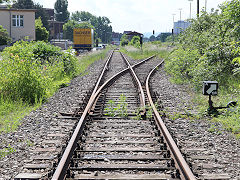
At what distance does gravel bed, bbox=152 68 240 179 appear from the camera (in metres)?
4.04

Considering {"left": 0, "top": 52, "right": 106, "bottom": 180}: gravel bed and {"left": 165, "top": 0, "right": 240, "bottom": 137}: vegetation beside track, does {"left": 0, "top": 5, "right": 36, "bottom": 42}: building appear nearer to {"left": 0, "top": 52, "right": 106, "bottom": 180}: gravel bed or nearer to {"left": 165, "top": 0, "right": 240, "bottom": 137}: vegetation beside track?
→ {"left": 165, "top": 0, "right": 240, "bottom": 137}: vegetation beside track

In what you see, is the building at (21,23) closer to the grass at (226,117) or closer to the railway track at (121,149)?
the grass at (226,117)

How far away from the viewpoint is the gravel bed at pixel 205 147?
404 cm

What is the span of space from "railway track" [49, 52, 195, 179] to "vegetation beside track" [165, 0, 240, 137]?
154 cm

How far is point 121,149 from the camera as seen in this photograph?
15.4 ft

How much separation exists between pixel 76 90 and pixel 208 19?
792cm

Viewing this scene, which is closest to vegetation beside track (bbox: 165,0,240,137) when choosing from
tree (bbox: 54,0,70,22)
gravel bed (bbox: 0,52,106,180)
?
gravel bed (bbox: 0,52,106,180)

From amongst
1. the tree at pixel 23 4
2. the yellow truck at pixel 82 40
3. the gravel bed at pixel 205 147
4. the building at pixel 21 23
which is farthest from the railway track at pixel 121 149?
the tree at pixel 23 4

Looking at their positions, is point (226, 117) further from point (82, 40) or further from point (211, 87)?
point (82, 40)

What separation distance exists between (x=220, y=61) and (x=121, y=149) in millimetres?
6123

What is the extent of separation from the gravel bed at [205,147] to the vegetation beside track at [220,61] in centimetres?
41

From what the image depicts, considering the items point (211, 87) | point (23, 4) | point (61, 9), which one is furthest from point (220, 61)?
point (61, 9)

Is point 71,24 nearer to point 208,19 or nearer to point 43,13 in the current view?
point 43,13

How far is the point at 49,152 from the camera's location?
4672mm
